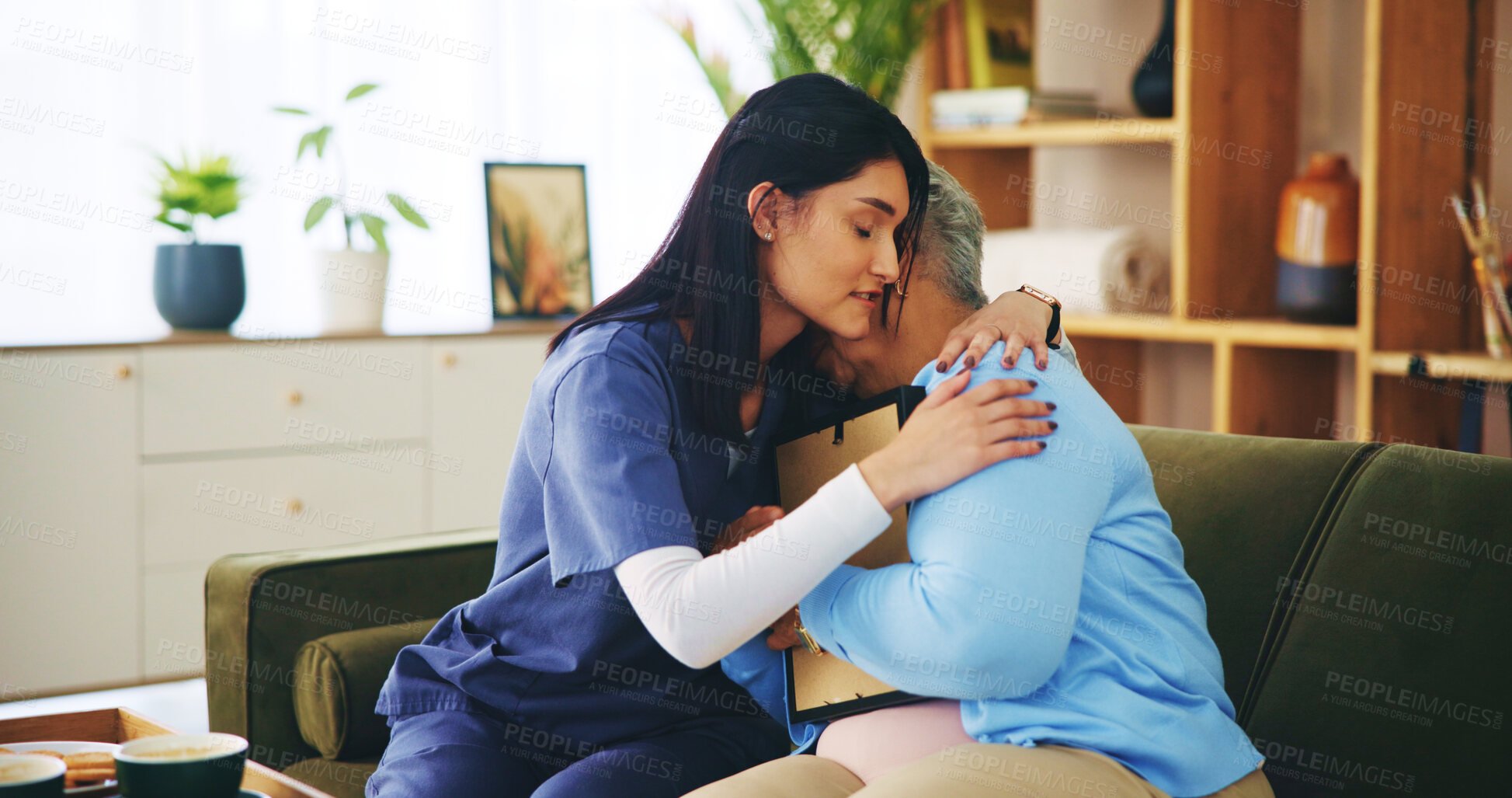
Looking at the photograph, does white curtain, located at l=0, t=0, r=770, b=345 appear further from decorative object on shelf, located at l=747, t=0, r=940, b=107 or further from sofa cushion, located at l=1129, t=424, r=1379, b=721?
sofa cushion, located at l=1129, t=424, r=1379, b=721

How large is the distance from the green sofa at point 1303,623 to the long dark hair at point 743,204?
53 centimetres

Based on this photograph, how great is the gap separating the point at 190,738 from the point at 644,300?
2.01 feet

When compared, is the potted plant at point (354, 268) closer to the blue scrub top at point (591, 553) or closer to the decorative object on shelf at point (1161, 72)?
the decorative object on shelf at point (1161, 72)

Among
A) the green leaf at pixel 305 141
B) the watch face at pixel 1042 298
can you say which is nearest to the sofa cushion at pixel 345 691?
the watch face at pixel 1042 298

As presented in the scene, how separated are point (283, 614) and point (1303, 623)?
51.2 inches

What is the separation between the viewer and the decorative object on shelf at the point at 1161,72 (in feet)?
9.44

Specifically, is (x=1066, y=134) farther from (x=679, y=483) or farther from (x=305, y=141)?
(x=679, y=483)

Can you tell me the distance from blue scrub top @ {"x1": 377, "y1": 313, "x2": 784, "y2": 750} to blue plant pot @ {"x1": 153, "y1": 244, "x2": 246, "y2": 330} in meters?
1.98

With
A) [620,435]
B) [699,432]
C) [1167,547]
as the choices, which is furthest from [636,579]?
[1167,547]

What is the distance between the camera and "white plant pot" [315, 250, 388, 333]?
10.9 ft

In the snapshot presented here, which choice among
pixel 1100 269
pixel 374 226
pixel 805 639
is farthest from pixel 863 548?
pixel 374 226

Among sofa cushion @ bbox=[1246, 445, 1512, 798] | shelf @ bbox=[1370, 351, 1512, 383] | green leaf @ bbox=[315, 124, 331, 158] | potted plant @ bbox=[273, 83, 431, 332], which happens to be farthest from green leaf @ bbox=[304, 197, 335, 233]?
sofa cushion @ bbox=[1246, 445, 1512, 798]

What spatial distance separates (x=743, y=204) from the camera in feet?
4.30

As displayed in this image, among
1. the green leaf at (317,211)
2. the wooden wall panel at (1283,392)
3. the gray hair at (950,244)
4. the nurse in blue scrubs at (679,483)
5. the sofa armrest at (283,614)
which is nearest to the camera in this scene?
the nurse in blue scrubs at (679,483)
